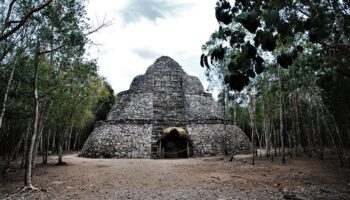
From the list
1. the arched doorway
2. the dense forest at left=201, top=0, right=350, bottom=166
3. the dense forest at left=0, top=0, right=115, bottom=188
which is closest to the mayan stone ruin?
the arched doorway

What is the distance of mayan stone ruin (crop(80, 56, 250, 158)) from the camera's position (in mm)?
22391

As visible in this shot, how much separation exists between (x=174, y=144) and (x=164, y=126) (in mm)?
2511

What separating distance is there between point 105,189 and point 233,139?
689 inches

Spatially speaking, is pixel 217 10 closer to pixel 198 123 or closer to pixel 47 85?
pixel 47 85

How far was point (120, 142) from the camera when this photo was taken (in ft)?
74.5

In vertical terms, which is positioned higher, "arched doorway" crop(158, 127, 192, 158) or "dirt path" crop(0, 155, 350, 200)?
"arched doorway" crop(158, 127, 192, 158)

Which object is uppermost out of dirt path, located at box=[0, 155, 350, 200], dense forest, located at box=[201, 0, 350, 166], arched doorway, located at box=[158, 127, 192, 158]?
dense forest, located at box=[201, 0, 350, 166]

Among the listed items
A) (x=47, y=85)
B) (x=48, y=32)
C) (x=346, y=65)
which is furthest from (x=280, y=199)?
(x=47, y=85)

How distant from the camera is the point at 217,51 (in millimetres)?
1914

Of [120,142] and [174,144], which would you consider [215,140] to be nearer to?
[174,144]

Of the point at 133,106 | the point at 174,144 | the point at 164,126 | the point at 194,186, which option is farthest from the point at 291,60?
the point at 133,106

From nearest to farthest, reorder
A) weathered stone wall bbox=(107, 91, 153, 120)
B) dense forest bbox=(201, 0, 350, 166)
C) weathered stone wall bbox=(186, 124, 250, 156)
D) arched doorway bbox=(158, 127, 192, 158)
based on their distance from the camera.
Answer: dense forest bbox=(201, 0, 350, 166) → arched doorway bbox=(158, 127, 192, 158) → weathered stone wall bbox=(186, 124, 250, 156) → weathered stone wall bbox=(107, 91, 153, 120)

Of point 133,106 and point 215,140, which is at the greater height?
point 133,106

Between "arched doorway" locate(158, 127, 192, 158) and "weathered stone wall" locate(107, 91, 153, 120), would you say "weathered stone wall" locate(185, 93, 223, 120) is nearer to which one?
"weathered stone wall" locate(107, 91, 153, 120)
